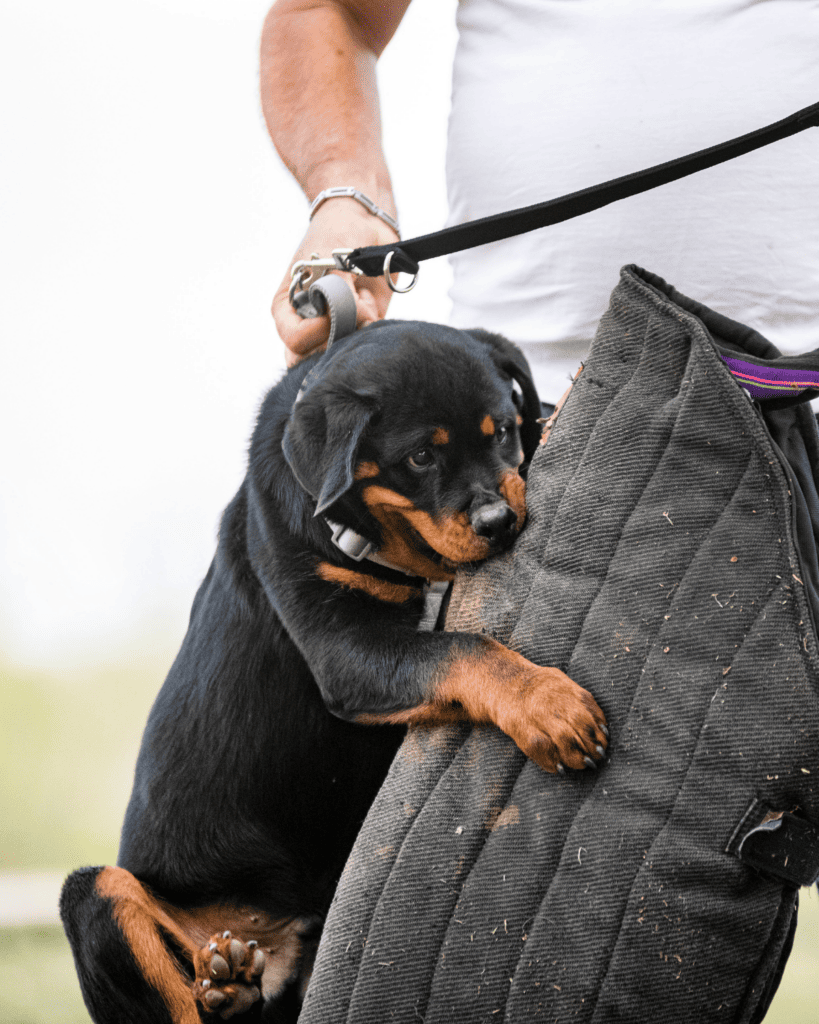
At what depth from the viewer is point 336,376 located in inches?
56.1

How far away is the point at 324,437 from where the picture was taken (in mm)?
1377

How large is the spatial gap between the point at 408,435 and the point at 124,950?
3.09ft

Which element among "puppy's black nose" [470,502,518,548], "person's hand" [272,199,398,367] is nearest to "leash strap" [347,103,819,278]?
"person's hand" [272,199,398,367]

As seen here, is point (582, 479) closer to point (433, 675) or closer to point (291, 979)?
point (433, 675)

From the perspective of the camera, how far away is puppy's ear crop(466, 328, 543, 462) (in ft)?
5.10

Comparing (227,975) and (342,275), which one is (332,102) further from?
(227,975)

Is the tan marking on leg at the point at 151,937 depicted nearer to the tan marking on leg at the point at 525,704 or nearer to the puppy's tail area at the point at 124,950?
the puppy's tail area at the point at 124,950

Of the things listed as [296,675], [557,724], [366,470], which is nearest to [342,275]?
[366,470]

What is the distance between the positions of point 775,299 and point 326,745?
1019 millimetres

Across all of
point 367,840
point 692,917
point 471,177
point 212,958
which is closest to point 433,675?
point 367,840

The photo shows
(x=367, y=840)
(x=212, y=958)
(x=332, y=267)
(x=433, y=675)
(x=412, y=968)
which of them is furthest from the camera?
(x=332, y=267)

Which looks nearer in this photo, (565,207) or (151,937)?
(565,207)

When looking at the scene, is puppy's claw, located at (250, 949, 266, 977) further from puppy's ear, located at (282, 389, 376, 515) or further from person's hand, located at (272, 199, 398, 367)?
person's hand, located at (272, 199, 398, 367)

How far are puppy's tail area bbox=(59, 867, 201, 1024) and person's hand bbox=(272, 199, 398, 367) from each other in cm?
100
